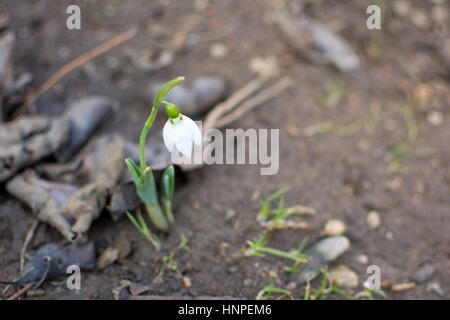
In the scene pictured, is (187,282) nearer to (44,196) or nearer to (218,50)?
(44,196)

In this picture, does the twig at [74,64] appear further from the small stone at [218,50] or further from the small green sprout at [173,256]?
the small green sprout at [173,256]

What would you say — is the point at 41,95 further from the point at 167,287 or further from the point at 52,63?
the point at 167,287

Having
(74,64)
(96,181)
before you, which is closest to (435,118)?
(96,181)

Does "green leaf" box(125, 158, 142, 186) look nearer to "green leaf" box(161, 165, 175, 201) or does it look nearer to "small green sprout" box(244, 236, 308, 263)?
"green leaf" box(161, 165, 175, 201)

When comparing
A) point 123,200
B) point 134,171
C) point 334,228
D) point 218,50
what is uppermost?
point 218,50

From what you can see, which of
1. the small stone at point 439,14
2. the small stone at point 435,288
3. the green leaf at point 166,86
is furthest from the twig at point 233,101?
the small stone at point 439,14

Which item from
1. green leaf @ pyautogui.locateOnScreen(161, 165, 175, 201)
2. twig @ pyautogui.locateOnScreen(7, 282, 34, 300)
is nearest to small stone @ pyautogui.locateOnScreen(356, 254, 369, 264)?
green leaf @ pyautogui.locateOnScreen(161, 165, 175, 201)
